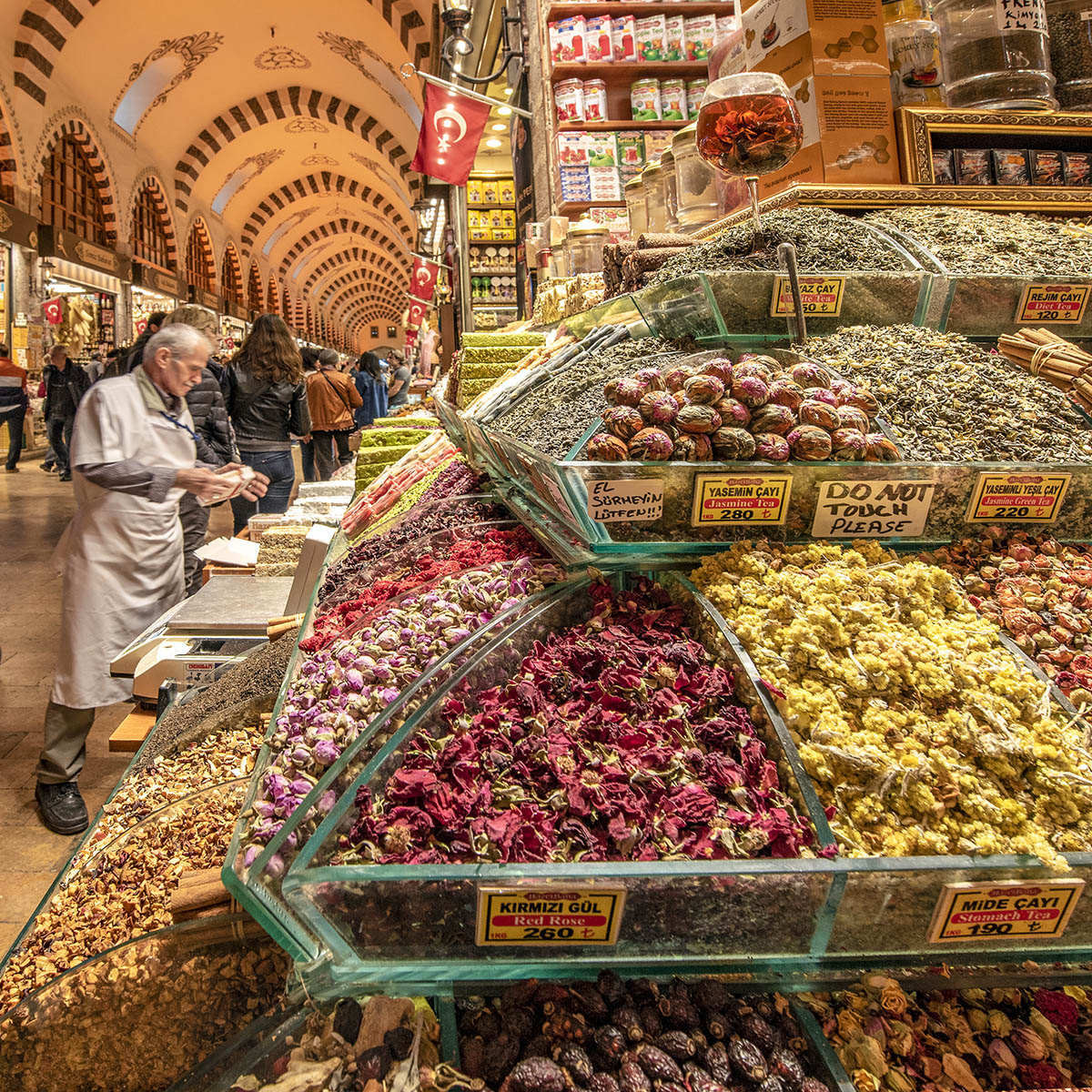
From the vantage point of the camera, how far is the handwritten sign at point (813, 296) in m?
1.79

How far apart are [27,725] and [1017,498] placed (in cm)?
405

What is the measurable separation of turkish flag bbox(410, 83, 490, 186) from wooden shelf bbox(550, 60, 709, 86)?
693mm

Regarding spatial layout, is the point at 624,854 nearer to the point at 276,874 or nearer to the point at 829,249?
the point at 276,874

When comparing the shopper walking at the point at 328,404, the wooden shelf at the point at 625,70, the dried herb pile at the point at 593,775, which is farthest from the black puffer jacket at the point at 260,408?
the dried herb pile at the point at 593,775

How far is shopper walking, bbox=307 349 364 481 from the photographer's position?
7531 millimetres

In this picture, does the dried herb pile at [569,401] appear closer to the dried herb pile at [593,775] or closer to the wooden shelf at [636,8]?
the dried herb pile at [593,775]

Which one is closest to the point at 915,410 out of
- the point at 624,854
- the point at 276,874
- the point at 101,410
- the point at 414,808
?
the point at 624,854

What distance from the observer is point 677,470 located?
4.13 feet

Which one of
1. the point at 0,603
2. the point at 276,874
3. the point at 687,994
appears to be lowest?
the point at 0,603

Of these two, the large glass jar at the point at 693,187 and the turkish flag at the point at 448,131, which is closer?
the large glass jar at the point at 693,187

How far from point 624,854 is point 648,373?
0.91 meters

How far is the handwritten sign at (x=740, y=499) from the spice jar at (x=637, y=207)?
8.36 feet

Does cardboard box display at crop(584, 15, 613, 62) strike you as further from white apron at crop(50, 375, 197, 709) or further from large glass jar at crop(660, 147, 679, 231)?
white apron at crop(50, 375, 197, 709)

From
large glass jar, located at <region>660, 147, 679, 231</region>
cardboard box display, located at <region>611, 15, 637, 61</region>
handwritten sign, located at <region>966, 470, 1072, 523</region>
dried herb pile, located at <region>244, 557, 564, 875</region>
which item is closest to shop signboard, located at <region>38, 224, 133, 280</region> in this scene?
cardboard box display, located at <region>611, 15, 637, 61</region>
